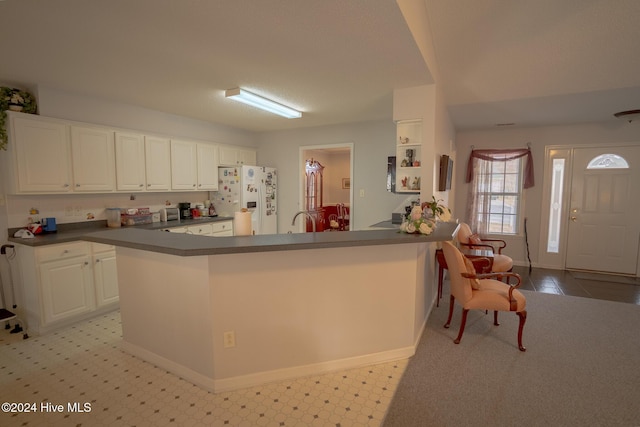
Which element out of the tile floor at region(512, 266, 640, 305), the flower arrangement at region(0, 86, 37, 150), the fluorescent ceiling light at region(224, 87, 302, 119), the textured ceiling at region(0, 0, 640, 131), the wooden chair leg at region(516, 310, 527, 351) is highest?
the textured ceiling at region(0, 0, 640, 131)

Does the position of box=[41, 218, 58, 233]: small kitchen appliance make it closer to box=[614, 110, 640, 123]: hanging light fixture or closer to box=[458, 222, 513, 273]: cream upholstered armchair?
box=[458, 222, 513, 273]: cream upholstered armchair

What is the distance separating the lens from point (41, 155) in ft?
10.1

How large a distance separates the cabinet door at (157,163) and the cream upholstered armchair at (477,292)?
377 cm

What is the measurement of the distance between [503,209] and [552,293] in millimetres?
1864

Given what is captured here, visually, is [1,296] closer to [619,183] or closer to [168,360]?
[168,360]

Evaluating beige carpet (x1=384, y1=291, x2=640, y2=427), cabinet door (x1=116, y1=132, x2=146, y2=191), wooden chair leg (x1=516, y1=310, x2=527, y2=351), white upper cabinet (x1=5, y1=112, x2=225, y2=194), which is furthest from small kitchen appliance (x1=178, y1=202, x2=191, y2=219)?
wooden chair leg (x1=516, y1=310, x2=527, y2=351)

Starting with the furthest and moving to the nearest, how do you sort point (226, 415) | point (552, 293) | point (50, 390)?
1. point (552, 293)
2. point (50, 390)
3. point (226, 415)

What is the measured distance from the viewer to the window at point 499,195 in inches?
209

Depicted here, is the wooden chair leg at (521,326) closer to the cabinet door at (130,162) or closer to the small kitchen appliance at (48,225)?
the cabinet door at (130,162)

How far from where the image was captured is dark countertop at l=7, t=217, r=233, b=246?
287 centimetres

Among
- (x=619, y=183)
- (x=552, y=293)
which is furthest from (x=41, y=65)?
(x=619, y=183)

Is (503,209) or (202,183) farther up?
(202,183)

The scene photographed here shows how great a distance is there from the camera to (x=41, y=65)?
104 inches

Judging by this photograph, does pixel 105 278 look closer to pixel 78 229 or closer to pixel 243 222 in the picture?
pixel 78 229
